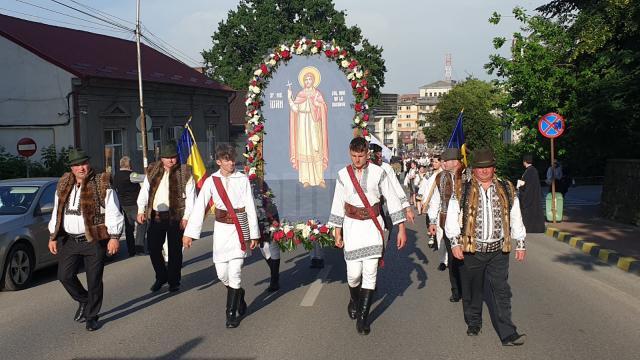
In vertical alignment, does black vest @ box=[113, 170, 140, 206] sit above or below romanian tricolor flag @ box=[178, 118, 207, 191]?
below

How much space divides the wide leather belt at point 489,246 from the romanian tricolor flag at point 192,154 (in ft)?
30.2

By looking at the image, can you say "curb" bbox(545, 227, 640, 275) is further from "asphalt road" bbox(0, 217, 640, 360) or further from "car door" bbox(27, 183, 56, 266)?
"car door" bbox(27, 183, 56, 266)

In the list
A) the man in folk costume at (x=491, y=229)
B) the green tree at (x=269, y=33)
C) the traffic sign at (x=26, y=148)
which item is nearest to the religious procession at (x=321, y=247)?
the man in folk costume at (x=491, y=229)

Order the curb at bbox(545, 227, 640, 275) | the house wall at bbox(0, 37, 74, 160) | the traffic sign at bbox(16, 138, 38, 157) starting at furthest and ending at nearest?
the house wall at bbox(0, 37, 74, 160), the traffic sign at bbox(16, 138, 38, 157), the curb at bbox(545, 227, 640, 275)

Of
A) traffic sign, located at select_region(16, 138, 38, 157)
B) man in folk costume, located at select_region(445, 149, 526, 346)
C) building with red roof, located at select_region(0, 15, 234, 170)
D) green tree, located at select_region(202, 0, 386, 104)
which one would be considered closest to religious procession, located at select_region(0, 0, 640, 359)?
man in folk costume, located at select_region(445, 149, 526, 346)

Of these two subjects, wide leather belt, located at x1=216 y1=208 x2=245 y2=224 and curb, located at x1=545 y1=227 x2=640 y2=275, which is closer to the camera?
wide leather belt, located at x1=216 y1=208 x2=245 y2=224

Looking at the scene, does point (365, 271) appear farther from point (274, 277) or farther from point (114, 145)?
point (114, 145)

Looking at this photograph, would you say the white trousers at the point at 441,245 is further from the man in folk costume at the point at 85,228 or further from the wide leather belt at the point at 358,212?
the man in folk costume at the point at 85,228

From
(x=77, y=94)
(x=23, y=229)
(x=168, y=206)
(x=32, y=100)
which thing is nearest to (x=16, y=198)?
(x=23, y=229)

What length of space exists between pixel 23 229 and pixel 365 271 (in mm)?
5476

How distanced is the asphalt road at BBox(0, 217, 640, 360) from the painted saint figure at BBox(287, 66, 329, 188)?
1.55 metres

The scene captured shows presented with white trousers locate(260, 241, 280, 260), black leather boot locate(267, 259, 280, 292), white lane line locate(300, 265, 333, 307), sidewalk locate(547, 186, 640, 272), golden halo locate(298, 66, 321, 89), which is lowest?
sidewalk locate(547, 186, 640, 272)

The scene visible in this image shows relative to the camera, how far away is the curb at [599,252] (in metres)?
10.4

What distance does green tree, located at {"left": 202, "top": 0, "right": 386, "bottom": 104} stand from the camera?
52.3 meters
